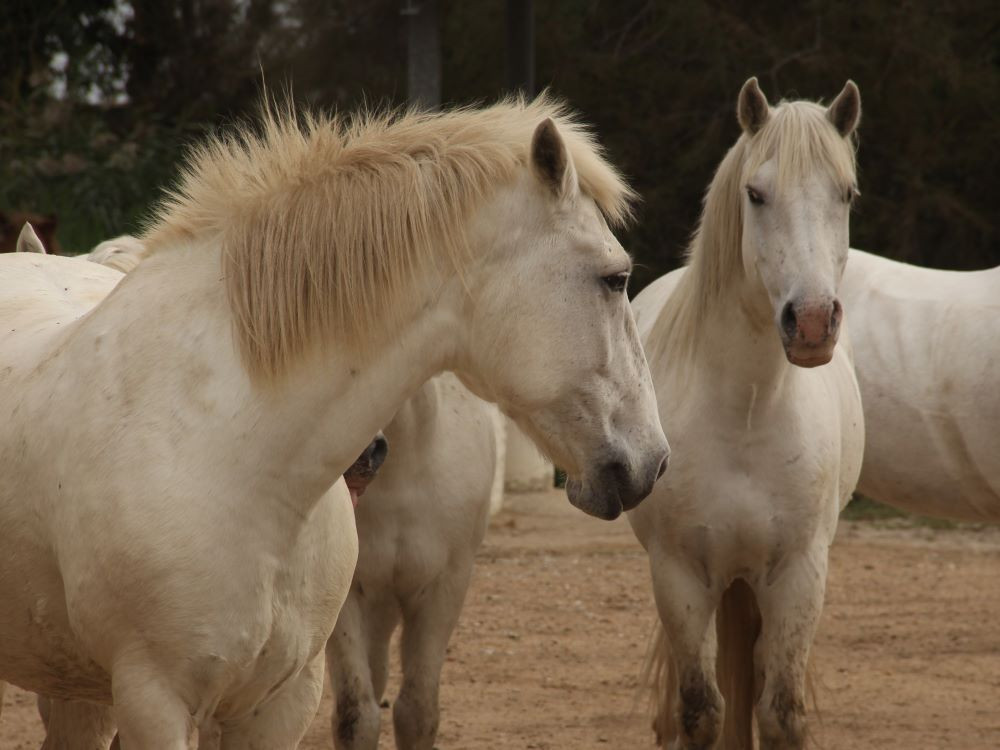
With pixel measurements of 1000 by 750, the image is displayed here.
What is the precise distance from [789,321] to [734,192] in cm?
54

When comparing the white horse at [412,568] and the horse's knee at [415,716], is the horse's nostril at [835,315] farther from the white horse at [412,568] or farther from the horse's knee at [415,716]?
the horse's knee at [415,716]

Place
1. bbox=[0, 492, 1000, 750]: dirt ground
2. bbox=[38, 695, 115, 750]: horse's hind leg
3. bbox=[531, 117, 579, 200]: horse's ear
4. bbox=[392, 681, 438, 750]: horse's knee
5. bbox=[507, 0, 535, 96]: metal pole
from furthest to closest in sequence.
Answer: bbox=[507, 0, 535, 96]: metal pole → bbox=[0, 492, 1000, 750]: dirt ground → bbox=[392, 681, 438, 750]: horse's knee → bbox=[38, 695, 115, 750]: horse's hind leg → bbox=[531, 117, 579, 200]: horse's ear

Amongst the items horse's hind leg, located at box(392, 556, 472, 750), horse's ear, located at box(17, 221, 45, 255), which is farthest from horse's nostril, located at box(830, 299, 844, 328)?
horse's ear, located at box(17, 221, 45, 255)

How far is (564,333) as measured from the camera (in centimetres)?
232

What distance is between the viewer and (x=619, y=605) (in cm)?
702

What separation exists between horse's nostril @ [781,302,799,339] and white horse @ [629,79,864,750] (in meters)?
0.06

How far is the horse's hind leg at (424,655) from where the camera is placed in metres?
3.84

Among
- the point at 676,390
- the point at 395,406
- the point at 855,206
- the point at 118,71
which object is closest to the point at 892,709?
the point at 676,390

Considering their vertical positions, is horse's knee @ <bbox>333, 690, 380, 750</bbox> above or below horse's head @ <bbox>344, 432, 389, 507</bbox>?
below

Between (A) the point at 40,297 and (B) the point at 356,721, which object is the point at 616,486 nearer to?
(A) the point at 40,297

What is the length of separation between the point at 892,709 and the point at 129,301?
12.1 feet

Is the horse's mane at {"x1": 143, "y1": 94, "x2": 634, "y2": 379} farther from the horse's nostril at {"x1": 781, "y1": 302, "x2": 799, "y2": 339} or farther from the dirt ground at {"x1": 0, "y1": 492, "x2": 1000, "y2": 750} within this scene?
the dirt ground at {"x1": 0, "y1": 492, "x2": 1000, "y2": 750}

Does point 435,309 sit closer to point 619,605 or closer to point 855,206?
point 619,605

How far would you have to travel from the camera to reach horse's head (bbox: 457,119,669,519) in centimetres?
232
